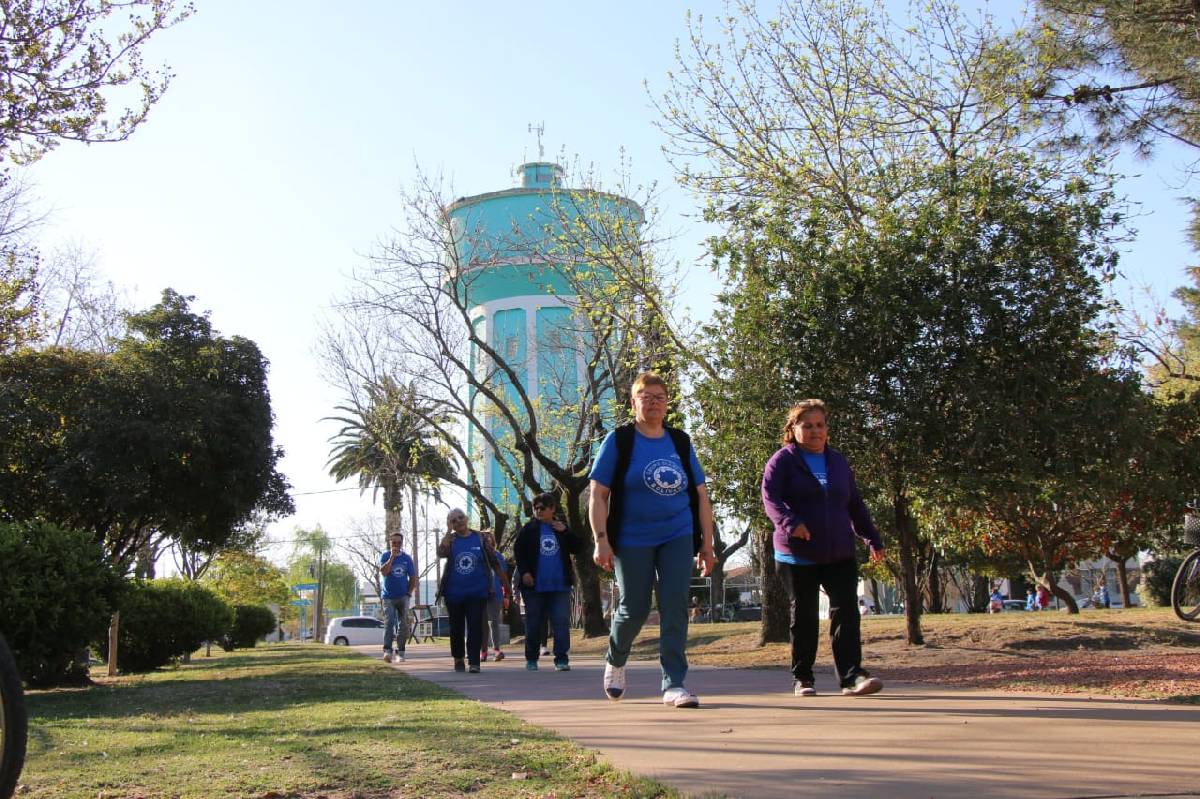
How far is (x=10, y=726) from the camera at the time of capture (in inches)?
150

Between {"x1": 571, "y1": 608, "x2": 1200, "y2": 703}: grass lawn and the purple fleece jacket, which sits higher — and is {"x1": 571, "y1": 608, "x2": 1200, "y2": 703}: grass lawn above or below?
below

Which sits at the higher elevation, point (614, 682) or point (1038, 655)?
point (614, 682)

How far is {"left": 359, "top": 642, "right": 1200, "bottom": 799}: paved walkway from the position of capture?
163 inches

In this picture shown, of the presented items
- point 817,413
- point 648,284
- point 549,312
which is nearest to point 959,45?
point 648,284

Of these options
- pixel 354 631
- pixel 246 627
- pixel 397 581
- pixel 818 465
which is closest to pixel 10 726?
pixel 818 465

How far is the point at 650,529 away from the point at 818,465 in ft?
4.32

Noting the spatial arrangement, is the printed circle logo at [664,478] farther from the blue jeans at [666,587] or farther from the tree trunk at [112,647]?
the tree trunk at [112,647]

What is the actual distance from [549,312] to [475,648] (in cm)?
2499

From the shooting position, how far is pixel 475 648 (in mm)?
12562

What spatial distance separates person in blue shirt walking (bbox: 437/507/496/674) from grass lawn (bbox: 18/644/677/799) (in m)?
3.10

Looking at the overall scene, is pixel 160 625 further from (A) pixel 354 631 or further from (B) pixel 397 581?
(A) pixel 354 631

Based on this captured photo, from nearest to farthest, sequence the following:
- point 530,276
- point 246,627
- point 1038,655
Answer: point 1038,655
point 530,276
point 246,627

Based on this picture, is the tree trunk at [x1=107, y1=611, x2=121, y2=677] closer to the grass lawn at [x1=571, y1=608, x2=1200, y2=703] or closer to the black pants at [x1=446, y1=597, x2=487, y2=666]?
the black pants at [x1=446, y1=597, x2=487, y2=666]

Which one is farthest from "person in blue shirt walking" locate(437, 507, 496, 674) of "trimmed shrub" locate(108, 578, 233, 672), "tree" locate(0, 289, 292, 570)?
"tree" locate(0, 289, 292, 570)
